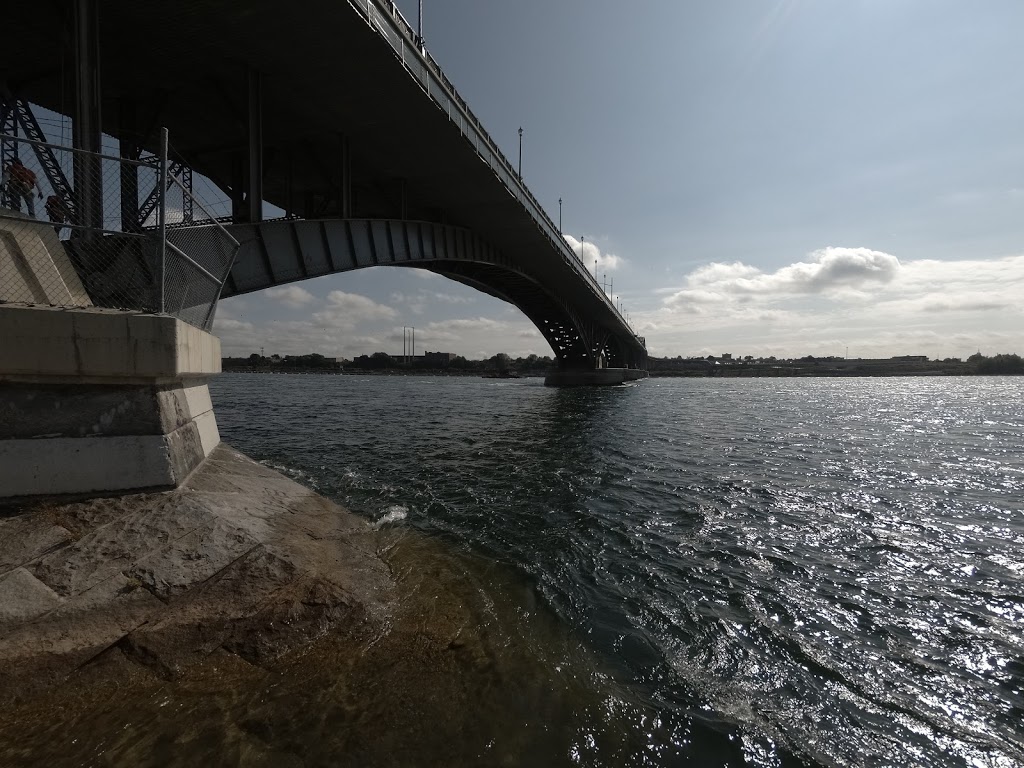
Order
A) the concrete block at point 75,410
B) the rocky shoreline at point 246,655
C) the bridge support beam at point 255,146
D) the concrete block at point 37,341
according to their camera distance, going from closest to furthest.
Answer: the rocky shoreline at point 246,655
the concrete block at point 37,341
the concrete block at point 75,410
the bridge support beam at point 255,146

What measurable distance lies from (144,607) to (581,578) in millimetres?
4730

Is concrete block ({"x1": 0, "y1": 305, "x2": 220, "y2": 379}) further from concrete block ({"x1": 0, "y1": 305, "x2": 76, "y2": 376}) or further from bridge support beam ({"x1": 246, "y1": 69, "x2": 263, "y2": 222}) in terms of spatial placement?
bridge support beam ({"x1": 246, "y1": 69, "x2": 263, "y2": 222})

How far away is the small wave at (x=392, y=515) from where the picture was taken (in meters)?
8.09

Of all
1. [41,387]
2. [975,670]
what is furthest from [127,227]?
[975,670]

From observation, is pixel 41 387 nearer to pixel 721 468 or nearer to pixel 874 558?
pixel 874 558

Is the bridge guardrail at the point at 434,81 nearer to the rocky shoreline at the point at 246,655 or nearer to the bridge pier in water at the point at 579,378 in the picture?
the rocky shoreline at the point at 246,655

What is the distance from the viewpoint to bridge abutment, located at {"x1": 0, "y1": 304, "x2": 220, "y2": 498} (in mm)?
4660

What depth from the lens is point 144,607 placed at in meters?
4.03

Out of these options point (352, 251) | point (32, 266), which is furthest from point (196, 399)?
point (352, 251)

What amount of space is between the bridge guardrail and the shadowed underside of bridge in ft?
0.17

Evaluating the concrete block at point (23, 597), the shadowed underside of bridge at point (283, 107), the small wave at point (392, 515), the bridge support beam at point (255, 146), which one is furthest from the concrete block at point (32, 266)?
the bridge support beam at point (255, 146)

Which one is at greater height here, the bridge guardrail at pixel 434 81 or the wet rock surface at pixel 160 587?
the bridge guardrail at pixel 434 81

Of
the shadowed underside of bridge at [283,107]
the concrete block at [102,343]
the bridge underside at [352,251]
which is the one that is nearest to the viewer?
the concrete block at [102,343]

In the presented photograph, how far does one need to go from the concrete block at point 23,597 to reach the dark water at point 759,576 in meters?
3.98
